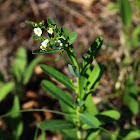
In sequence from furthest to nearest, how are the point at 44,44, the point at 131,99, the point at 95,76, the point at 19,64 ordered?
the point at 19,64 < the point at 131,99 < the point at 95,76 < the point at 44,44

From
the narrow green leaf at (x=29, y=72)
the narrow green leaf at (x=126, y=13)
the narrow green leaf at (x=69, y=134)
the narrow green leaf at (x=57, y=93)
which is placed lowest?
the narrow green leaf at (x=69, y=134)

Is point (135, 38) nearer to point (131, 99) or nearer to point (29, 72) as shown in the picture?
point (131, 99)

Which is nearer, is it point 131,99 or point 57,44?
point 57,44

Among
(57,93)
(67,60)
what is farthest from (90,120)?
(67,60)

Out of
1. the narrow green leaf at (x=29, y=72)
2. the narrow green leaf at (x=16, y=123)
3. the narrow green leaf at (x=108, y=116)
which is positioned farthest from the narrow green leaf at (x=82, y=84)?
the narrow green leaf at (x=29, y=72)

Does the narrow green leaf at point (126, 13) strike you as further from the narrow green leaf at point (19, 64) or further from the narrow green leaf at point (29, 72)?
the narrow green leaf at point (19, 64)

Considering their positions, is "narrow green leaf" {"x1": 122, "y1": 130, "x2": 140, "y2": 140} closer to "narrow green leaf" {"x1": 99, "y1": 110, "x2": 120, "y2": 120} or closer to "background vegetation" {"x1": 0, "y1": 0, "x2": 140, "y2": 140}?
"background vegetation" {"x1": 0, "y1": 0, "x2": 140, "y2": 140}

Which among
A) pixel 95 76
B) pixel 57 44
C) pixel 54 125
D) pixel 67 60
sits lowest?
pixel 54 125
